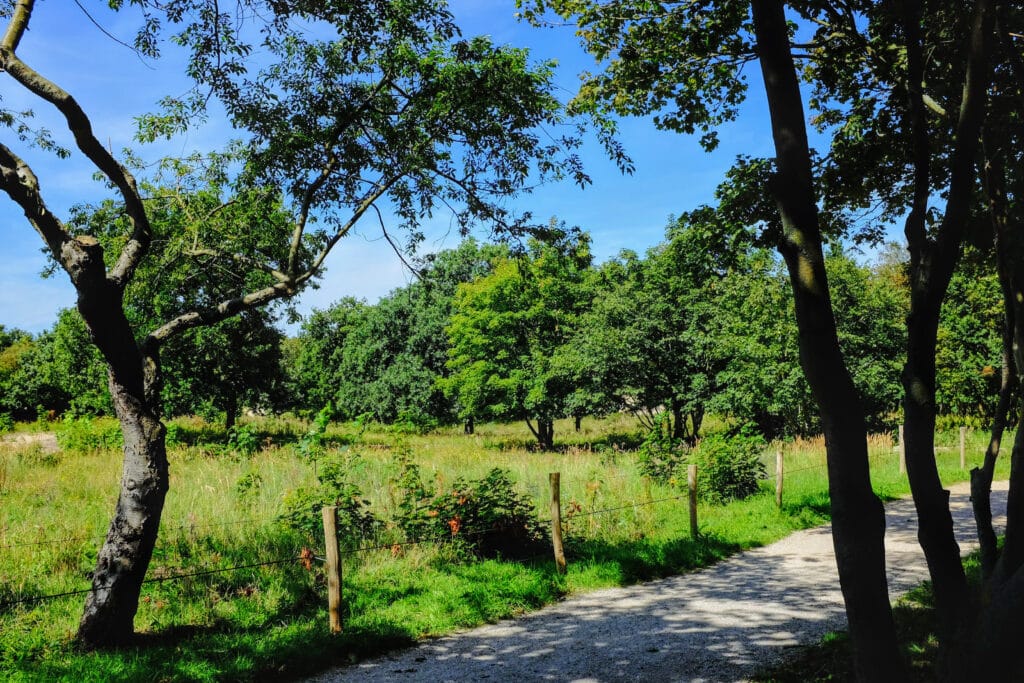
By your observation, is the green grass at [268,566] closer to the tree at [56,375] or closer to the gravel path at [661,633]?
the gravel path at [661,633]

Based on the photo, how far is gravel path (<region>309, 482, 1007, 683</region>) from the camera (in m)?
6.04

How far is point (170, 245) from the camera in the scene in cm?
1020

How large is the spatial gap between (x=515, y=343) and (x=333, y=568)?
26404mm

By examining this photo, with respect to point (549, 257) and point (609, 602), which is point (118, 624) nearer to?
point (609, 602)

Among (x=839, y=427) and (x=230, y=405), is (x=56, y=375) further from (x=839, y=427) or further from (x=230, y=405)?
(x=839, y=427)

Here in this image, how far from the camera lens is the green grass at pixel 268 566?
6.36 metres

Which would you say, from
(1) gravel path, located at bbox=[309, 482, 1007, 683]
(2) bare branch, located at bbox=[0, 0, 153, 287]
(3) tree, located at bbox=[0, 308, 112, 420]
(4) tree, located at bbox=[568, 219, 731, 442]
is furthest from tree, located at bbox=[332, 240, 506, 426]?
(2) bare branch, located at bbox=[0, 0, 153, 287]

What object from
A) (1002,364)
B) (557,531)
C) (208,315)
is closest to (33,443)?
(208,315)

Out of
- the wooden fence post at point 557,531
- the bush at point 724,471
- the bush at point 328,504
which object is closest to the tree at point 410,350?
the bush at point 724,471

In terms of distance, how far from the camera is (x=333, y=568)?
285 inches

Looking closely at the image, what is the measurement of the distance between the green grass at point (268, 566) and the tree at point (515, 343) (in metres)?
16.4

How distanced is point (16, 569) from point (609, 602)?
744cm

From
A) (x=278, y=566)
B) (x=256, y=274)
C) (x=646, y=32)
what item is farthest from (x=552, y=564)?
(x=256, y=274)

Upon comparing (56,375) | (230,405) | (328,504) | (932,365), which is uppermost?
(56,375)
